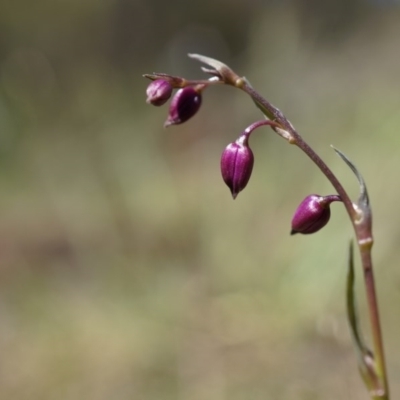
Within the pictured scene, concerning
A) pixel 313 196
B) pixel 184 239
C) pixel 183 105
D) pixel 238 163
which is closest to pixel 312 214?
pixel 313 196

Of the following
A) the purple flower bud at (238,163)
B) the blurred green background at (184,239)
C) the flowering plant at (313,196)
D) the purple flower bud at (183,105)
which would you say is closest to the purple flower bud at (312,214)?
the flowering plant at (313,196)

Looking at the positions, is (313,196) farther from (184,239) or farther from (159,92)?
(184,239)

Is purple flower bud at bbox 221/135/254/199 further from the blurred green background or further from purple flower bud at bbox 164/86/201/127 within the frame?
the blurred green background

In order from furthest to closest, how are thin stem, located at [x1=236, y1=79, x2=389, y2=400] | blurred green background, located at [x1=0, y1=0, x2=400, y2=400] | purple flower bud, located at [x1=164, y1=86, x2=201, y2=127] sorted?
blurred green background, located at [x1=0, y1=0, x2=400, y2=400] < purple flower bud, located at [x1=164, y1=86, x2=201, y2=127] < thin stem, located at [x1=236, y1=79, x2=389, y2=400]

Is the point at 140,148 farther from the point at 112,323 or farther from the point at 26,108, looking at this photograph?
the point at 112,323

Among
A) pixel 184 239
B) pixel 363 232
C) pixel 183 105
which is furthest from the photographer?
pixel 184 239

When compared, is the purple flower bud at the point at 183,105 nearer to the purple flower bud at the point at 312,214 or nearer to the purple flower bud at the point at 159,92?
the purple flower bud at the point at 159,92

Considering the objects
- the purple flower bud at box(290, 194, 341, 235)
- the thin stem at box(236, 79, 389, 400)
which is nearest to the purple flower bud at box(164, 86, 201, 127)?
the thin stem at box(236, 79, 389, 400)
